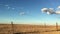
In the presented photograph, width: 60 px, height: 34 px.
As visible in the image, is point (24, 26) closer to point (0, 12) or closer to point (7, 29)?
point (7, 29)

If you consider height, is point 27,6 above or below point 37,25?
above

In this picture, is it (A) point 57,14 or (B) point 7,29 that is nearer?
(B) point 7,29

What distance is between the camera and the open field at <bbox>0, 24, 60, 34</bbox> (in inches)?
126

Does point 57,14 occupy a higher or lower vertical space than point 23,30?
higher

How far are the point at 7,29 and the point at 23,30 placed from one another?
1.13ft

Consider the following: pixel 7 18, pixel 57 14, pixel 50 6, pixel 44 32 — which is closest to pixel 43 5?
pixel 50 6

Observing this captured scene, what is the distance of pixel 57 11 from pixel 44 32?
1.85 ft

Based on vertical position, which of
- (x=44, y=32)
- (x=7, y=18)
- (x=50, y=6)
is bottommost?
(x=44, y=32)

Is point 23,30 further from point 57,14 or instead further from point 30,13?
point 57,14

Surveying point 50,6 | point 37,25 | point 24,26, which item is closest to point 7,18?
point 24,26

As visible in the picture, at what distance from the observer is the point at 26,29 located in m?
3.28

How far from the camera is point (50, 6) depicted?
339 cm

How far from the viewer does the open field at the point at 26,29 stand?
10.5 feet

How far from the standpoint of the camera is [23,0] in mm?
3371
